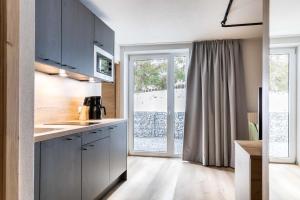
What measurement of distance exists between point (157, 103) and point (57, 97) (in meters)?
2.66

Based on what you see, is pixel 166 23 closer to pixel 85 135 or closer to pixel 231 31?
pixel 231 31

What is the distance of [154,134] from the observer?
5195 millimetres

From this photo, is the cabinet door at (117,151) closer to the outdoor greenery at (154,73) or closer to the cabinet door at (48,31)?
the cabinet door at (48,31)

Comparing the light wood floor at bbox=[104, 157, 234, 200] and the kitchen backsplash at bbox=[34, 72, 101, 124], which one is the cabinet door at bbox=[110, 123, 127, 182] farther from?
the kitchen backsplash at bbox=[34, 72, 101, 124]

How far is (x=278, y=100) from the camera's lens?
1148 mm

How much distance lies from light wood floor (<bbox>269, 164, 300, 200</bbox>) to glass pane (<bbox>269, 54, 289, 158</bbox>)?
0.08 metres

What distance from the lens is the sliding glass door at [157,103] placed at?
508 cm

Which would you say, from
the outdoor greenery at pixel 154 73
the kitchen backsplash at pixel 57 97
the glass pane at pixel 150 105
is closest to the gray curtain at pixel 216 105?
the outdoor greenery at pixel 154 73

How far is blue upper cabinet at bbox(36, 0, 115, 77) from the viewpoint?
1973mm

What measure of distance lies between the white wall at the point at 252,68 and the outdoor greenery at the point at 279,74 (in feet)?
11.8

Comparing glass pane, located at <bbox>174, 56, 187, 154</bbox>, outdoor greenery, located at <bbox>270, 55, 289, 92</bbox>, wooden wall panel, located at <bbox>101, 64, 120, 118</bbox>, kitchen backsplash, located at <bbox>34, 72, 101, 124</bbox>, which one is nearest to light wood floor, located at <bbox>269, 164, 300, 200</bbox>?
outdoor greenery, located at <bbox>270, 55, 289, 92</bbox>

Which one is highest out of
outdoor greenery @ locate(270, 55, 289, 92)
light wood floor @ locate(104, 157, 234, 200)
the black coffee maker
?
outdoor greenery @ locate(270, 55, 289, 92)

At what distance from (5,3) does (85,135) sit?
5.82 feet

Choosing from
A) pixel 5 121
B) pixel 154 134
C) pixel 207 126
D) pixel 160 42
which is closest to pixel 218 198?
pixel 207 126
